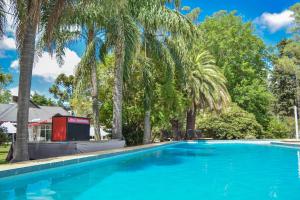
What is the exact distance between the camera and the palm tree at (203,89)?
91.8 feet

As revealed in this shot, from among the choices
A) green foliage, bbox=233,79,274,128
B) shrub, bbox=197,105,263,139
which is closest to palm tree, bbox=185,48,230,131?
shrub, bbox=197,105,263,139

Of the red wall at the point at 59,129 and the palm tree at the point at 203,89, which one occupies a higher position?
the palm tree at the point at 203,89

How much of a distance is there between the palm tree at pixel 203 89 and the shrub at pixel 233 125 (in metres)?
1.68

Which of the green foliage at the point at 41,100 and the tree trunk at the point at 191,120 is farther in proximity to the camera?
the green foliage at the point at 41,100

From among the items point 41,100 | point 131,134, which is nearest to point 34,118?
point 131,134

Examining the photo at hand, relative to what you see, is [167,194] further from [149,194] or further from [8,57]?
[8,57]

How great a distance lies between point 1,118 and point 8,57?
33917 millimetres

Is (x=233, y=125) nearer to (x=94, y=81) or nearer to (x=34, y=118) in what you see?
(x=34, y=118)

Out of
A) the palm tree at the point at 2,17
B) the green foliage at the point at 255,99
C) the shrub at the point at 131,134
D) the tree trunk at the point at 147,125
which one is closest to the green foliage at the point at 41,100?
the green foliage at the point at 255,99

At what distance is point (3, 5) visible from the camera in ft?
32.9

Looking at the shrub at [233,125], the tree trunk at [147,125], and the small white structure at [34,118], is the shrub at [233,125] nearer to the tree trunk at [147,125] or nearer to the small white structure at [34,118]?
the tree trunk at [147,125]

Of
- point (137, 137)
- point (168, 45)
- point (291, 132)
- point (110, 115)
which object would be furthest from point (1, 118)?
point (291, 132)

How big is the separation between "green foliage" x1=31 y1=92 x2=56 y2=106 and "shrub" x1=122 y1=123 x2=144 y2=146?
35.9 m

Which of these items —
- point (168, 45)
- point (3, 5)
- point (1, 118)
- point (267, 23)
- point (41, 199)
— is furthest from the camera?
point (267, 23)
